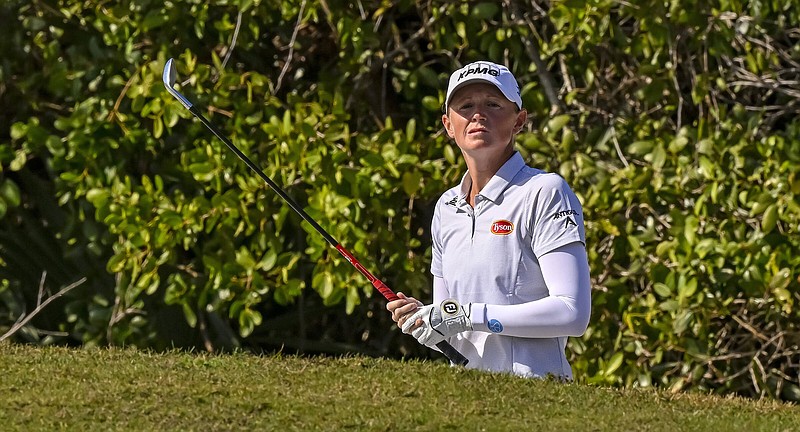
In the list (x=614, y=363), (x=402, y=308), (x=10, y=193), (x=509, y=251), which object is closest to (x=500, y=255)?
(x=509, y=251)

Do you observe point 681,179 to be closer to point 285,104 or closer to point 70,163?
point 285,104

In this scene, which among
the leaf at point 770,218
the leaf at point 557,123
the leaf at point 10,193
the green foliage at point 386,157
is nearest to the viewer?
the leaf at point 770,218

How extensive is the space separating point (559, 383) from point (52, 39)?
14.7 feet

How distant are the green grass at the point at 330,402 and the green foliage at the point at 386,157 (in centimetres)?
180

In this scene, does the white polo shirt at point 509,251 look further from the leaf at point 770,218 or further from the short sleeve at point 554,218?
the leaf at point 770,218

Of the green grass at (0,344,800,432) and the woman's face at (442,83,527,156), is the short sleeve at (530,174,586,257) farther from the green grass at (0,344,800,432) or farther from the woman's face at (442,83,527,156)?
the green grass at (0,344,800,432)

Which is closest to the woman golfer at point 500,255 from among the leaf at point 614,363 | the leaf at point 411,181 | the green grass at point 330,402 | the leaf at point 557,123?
the green grass at point 330,402

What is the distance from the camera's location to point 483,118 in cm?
428

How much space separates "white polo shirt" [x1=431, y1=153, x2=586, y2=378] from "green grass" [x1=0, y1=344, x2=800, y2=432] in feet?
0.49

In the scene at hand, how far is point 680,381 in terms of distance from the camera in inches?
263

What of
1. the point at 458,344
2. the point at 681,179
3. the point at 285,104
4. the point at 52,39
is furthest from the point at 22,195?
the point at 458,344

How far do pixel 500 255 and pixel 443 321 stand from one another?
0.87ft

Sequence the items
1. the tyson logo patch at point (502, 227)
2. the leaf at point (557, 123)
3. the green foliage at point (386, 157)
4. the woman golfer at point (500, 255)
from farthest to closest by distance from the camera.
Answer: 1. the leaf at point (557, 123)
2. the green foliage at point (386, 157)
3. the tyson logo patch at point (502, 227)
4. the woman golfer at point (500, 255)

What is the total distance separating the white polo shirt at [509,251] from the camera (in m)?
4.04
